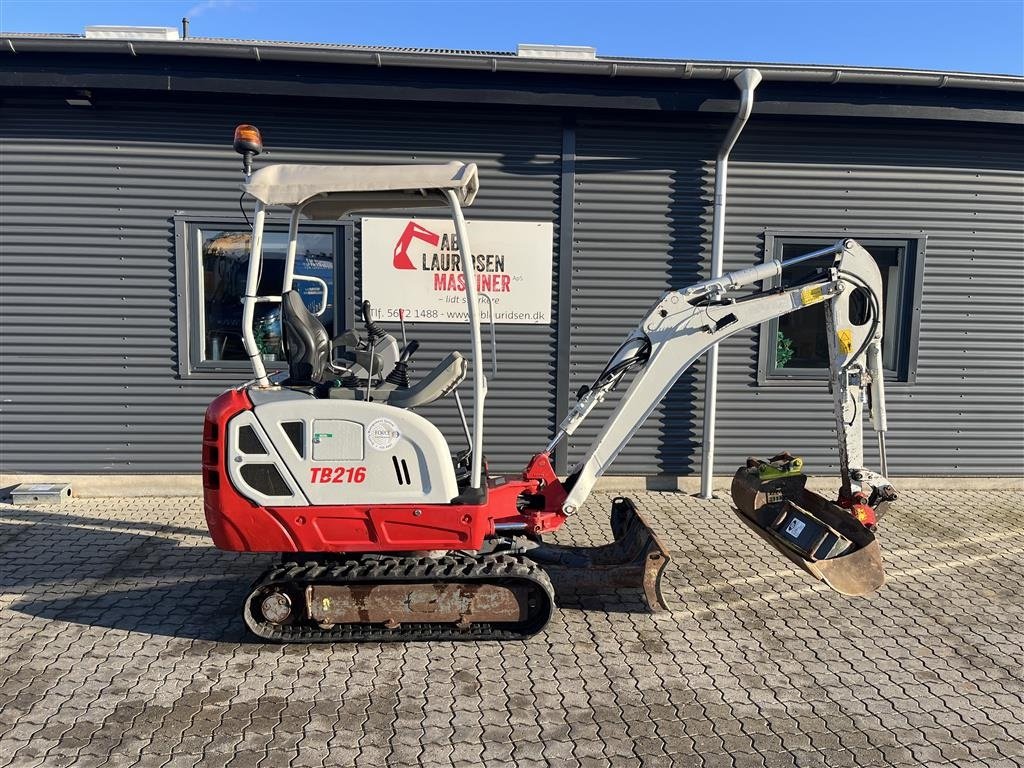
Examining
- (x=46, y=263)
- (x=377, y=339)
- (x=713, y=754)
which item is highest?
(x=46, y=263)

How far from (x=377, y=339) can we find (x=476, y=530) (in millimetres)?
1307

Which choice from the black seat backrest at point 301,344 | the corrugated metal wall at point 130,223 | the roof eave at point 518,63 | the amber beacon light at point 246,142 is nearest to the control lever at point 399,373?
the black seat backrest at point 301,344

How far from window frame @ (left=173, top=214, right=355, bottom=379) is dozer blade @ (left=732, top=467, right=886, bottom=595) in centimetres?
425

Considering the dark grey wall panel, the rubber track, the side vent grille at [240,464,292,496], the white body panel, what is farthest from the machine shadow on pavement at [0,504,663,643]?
the dark grey wall panel

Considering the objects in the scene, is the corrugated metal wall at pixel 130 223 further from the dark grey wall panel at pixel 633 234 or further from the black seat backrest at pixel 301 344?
the black seat backrest at pixel 301 344

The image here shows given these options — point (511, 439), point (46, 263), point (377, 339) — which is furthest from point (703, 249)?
point (46, 263)

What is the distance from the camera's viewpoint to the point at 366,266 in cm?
675

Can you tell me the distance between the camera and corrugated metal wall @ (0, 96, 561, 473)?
21.7 feet

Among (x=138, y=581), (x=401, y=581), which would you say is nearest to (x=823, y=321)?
(x=401, y=581)

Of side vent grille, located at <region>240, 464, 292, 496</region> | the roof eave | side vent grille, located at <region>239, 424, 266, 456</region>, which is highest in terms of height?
the roof eave

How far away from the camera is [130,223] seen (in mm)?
6711

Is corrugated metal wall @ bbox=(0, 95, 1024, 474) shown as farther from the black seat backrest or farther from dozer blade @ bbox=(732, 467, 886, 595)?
the black seat backrest

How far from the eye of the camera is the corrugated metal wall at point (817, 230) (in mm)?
7012

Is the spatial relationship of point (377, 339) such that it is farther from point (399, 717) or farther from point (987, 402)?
point (987, 402)
